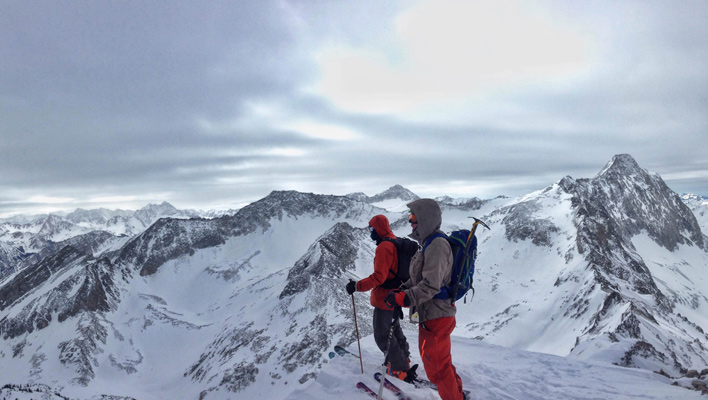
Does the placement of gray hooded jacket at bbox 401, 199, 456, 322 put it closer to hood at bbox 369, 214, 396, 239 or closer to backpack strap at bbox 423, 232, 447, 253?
backpack strap at bbox 423, 232, 447, 253

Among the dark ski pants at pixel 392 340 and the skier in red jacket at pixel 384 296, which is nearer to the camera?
the skier in red jacket at pixel 384 296

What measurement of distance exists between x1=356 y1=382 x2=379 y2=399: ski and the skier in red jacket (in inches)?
28.2

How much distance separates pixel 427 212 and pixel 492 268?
596 ft

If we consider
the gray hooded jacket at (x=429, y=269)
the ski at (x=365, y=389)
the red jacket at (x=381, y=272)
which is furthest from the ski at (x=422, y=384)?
the gray hooded jacket at (x=429, y=269)

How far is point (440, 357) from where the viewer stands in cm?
780

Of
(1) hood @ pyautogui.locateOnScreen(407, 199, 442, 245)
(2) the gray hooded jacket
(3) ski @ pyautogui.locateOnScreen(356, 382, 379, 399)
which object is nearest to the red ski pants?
(2) the gray hooded jacket

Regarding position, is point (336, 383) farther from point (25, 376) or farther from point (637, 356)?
point (25, 376)

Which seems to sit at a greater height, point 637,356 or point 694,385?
point 694,385

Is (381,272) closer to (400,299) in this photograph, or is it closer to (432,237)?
(400,299)

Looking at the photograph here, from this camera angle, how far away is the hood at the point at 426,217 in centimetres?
793

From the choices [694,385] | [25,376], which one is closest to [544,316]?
[694,385]

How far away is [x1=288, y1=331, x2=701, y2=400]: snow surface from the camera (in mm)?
9195

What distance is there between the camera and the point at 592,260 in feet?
416

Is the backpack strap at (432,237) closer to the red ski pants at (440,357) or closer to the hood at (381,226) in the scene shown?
the red ski pants at (440,357)
